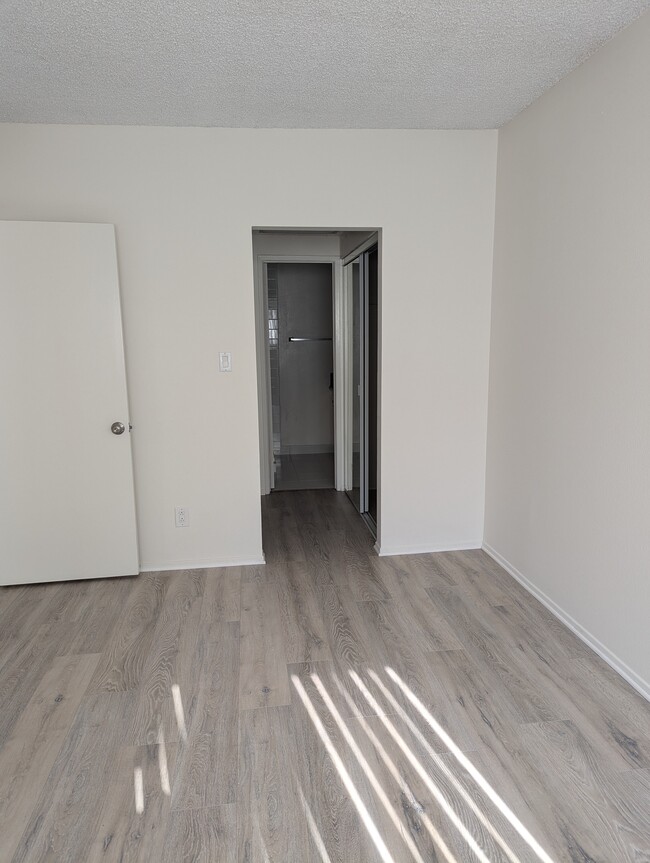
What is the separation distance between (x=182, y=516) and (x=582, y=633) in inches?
87.6

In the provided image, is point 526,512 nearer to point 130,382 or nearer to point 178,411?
point 178,411

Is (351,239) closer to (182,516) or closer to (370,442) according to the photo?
(370,442)

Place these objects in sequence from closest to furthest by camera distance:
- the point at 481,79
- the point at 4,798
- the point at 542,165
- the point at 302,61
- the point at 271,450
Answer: the point at 4,798
the point at 302,61
the point at 481,79
the point at 542,165
the point at 271,450

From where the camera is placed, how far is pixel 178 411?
11.1 ft

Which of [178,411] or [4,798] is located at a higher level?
[178,411]

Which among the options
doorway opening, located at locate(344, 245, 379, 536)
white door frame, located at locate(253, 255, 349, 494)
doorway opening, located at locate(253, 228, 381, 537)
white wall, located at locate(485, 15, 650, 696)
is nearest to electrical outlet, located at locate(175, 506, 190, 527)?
doorway opening, located at locate(253, 228, 381, 537)

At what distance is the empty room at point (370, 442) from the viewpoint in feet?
6.01

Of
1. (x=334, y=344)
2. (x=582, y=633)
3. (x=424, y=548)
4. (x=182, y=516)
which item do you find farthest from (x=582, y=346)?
(x=334, y=344)

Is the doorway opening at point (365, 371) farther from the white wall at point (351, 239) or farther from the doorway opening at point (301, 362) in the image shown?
the doorway opening at point (301, 362)

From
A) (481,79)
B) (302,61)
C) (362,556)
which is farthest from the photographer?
(362,556)

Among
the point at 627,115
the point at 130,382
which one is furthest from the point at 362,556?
the point at 627,115

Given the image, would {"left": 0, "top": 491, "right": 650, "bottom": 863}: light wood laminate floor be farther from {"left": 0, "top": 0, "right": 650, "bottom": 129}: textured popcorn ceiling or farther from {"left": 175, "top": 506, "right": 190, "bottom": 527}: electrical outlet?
{"left": 0, "top": 0, "right": 650, "bottom": 129}: textured popcorn ceiling

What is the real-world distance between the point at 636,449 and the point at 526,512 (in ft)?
3.27

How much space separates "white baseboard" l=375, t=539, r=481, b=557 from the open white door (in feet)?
4.95
